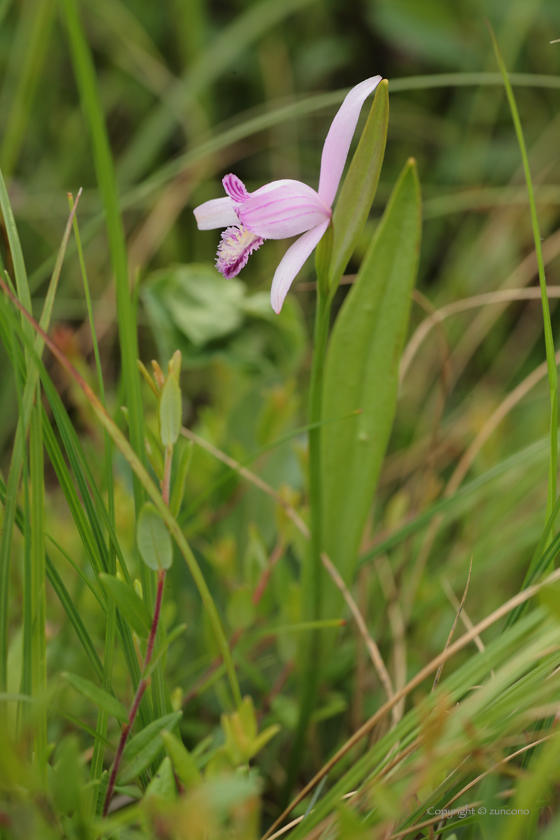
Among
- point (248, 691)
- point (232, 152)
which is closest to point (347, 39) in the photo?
point (232, 152)

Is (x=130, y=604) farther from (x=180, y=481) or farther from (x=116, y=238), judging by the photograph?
(x=116, y=238)

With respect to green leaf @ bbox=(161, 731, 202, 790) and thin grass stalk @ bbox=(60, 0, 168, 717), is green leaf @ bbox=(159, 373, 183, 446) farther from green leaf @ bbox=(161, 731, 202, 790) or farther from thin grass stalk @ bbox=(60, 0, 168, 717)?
green leaf @ bbox=(161, 731, 202, 790)

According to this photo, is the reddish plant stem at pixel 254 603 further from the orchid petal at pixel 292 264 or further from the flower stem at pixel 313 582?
the orchid petal at pixel 292 264

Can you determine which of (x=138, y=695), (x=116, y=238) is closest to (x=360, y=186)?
(x=116, y=238)

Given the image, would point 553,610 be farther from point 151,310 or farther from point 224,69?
point 224,69

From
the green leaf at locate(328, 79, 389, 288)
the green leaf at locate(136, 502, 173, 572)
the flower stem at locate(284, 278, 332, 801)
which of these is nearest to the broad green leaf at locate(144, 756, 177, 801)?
the green leaf at locate(136, 502, 173, 572)
